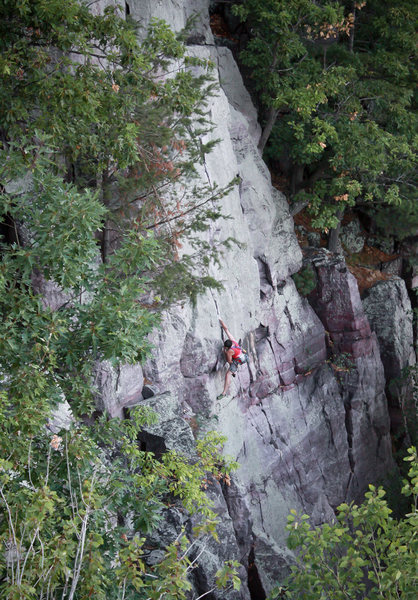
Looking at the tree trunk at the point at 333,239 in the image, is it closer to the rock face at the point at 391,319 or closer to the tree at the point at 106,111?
the rock face at the point at 391,319

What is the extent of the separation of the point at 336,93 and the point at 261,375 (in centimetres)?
809

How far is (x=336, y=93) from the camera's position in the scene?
53.9 ft

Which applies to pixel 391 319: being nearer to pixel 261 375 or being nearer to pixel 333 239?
pixel 333 239

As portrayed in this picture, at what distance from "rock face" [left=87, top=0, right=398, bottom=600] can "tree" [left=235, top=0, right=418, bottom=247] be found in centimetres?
112

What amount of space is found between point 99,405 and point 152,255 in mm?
4469

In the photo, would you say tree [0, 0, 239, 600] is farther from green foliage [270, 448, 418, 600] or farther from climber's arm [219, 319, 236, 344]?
climber's arm [219, 319, 236, 344]

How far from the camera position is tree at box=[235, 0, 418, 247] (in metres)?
15.5

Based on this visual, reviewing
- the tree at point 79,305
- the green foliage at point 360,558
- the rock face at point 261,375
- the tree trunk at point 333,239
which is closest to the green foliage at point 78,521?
the tree at point 79,305

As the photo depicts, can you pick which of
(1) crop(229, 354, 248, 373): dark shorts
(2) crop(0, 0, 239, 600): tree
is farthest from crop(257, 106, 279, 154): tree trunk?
(1) crop(229, 354, 248, 373): dark shorts

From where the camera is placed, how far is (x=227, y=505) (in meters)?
13.8

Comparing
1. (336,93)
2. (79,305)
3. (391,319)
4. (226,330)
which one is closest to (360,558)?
(79,305)

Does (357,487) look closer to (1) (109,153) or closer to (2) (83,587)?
(1) (109,153)

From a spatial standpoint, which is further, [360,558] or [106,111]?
[106,111]

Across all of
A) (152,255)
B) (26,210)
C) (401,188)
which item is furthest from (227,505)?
(401,188)
